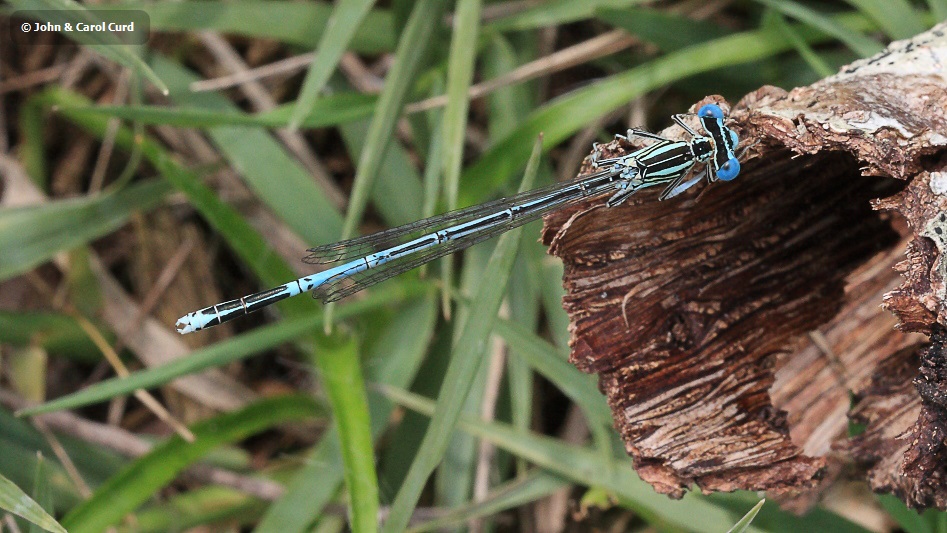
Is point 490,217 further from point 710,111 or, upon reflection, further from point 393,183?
point 393,183

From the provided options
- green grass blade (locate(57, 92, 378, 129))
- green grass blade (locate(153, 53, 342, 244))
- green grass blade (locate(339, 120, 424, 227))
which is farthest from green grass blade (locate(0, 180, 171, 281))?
green grass blade (locate(339, 120, 424, 227))

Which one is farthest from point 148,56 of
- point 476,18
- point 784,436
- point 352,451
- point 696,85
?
point 784,436

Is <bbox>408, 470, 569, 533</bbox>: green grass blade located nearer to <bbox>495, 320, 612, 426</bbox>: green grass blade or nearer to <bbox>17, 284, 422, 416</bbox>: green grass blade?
<bbox>495, 320, 612, 426</bbox>: green grass blade

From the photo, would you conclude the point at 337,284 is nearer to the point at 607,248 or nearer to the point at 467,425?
the point at 467,425

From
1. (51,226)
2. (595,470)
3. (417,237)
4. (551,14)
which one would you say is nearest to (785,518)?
(595,470)

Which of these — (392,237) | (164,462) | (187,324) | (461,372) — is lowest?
(461,372)

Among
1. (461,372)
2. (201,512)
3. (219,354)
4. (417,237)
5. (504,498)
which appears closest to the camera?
(461,372)
